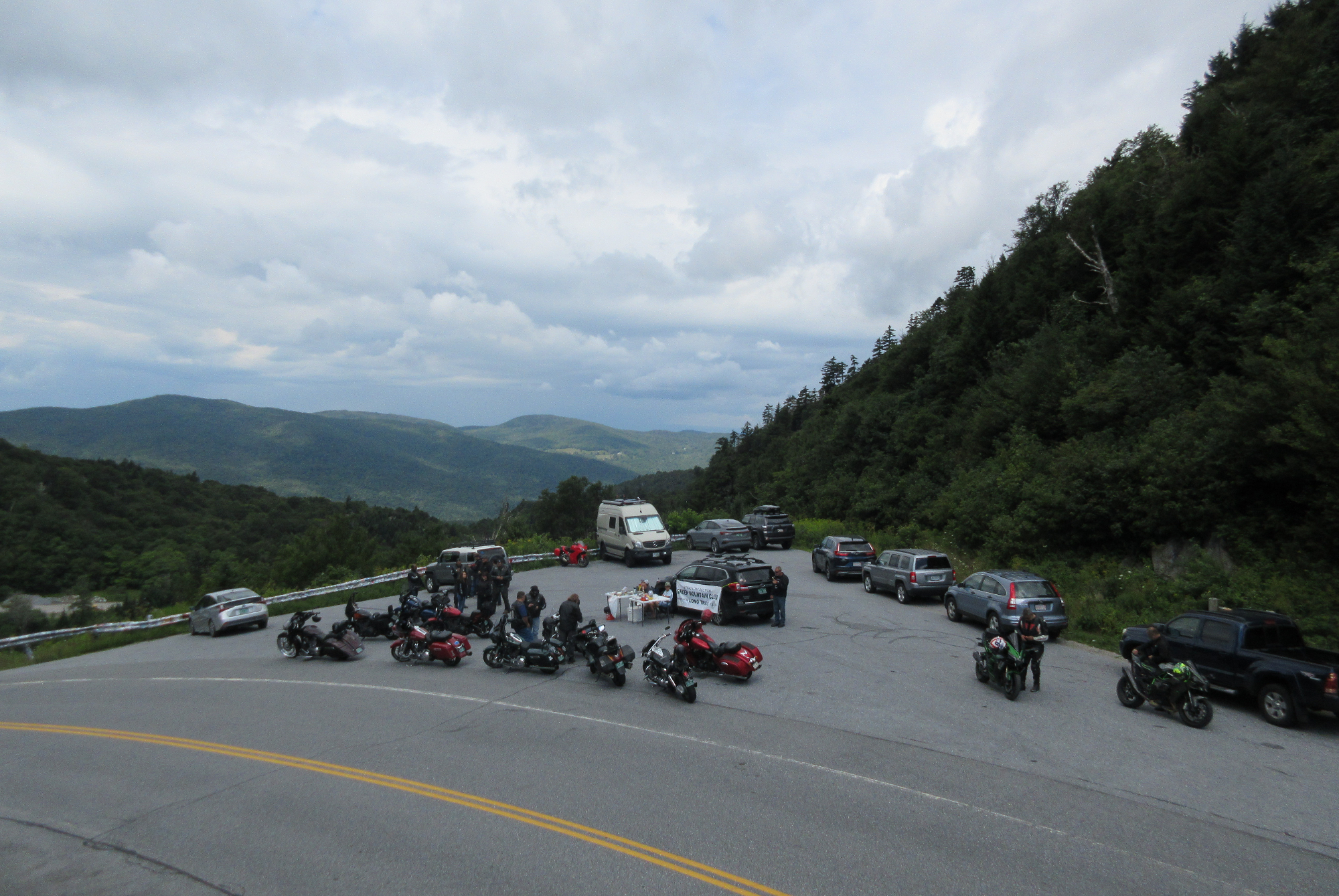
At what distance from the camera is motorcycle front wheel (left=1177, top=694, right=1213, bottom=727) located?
33.4 feet

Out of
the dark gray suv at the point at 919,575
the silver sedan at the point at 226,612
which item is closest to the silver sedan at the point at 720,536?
the dark gray suv at the point at 919,575

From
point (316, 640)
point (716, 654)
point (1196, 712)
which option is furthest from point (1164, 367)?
point (316, 640)

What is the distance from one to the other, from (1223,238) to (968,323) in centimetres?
1762

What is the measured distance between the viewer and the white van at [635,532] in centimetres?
2861

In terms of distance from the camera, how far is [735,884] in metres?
5.82

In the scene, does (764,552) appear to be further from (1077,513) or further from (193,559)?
(193,559)

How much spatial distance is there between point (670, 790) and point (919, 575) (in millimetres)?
14873

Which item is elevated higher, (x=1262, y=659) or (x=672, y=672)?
(x=1262, y=659)

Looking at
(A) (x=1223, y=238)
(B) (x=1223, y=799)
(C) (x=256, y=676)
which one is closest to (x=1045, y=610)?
(B) (x=1223, y=799)

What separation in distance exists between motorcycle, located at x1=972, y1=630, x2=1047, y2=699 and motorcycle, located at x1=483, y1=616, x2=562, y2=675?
26.5 feet

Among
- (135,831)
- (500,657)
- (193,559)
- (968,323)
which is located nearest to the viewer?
(135,831)

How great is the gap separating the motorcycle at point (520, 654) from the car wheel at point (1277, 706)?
11.8m

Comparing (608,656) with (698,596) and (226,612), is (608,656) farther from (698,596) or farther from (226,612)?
(226,612)

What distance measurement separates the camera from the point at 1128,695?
436 inches
